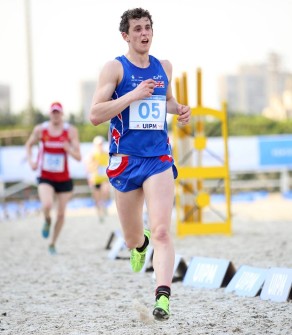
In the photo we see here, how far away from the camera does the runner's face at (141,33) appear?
5.07 m

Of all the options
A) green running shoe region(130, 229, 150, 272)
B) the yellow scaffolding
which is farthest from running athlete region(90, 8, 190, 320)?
the yellow scaffolding

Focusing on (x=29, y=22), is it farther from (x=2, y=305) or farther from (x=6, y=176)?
(x=2, y=305)

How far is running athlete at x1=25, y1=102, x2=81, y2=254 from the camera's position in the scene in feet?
32.2

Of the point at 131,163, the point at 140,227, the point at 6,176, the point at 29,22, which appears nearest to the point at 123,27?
the point at 131,163

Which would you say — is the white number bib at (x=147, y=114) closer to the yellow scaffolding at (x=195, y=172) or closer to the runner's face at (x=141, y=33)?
the runner's face at (x=141, y=33)

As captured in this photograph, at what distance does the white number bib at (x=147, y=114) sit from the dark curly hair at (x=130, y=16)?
503 mm

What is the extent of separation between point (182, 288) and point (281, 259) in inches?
82.4

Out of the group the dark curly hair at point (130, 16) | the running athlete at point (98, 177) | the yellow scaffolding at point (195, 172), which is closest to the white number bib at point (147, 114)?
the dark curly hair at point (130, 16)

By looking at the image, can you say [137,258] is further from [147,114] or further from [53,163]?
[53,163]

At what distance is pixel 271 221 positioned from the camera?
15.0m

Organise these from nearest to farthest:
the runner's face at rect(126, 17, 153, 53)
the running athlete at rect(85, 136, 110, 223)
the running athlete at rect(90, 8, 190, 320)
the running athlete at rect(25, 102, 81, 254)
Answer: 1. the running athlete at rect(90, 8, 190, 320)
2. the runner's face at rect(126, 17, 153, 53)
3. the running athlete at rect(25, 102, 81, 254)
4. the running athlete at rect(85, 136, 110, 223)

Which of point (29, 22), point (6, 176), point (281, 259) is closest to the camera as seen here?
point (281, 259)

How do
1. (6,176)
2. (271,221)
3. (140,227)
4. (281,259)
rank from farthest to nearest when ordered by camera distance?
(6,176), (271,221), (281,259), (140,227)

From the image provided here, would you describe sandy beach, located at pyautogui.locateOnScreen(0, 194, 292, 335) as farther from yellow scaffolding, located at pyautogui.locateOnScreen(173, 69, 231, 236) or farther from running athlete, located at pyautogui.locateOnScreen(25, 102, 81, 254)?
running athlete, located at pyautogui.locateOnScreen(25, 102, 81, 254)
